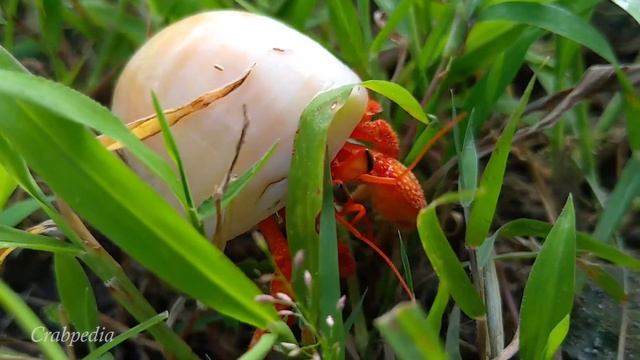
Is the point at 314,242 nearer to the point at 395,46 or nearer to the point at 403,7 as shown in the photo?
the point at 403,7

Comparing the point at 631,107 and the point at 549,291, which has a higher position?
the point at 631,107

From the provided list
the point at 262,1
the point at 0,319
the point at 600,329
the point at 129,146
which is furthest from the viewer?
the point at 262,1

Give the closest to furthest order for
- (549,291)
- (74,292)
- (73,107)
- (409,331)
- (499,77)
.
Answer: (409,331)
(73,107)
(549,291)
(74,292)
(499,77)

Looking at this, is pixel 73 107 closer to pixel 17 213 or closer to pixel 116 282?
pixel 116 282

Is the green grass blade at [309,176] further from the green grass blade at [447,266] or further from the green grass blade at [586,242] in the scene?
the green grass blade at [586,242]

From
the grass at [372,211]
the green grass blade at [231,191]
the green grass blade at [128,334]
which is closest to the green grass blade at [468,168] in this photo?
the grass at [372,211]

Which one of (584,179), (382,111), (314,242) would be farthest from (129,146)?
(584,179)

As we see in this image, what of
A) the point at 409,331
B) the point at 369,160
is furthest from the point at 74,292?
the point at 409,331
